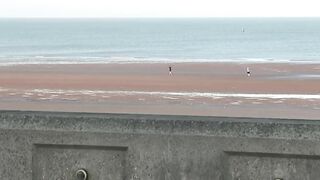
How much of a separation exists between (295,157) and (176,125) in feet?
2.17

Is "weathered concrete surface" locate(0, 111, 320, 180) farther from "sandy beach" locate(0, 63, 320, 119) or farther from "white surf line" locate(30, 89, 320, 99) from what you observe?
"white surf line" locate(30, 89, 320, 99)

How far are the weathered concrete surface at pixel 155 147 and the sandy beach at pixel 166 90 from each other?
20432 millimetres

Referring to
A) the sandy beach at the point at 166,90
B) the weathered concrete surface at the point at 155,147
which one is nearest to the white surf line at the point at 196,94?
the sandy beach at the point at 166,90

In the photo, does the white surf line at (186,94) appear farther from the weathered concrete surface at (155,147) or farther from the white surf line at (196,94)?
the weathered concrete surface at (155,147)

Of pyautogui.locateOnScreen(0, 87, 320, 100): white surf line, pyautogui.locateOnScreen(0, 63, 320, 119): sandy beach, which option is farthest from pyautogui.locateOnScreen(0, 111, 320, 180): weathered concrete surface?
pyautogui.locateOnScreen(0, 87, 320, 100): white surf line

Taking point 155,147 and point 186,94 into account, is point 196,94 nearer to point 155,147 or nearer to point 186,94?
point 186,94

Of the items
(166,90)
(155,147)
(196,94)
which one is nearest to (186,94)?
(196,94)

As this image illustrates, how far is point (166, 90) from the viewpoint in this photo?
3288cm

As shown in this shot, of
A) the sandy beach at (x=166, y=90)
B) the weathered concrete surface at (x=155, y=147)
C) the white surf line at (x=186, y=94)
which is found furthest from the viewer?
the white surf line at (x=186, y=94)

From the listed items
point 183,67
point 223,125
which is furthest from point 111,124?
point 183,67

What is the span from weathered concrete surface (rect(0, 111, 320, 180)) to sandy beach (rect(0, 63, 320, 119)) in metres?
20.4

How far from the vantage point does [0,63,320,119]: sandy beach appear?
2562 cm

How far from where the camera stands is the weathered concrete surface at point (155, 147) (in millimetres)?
3213

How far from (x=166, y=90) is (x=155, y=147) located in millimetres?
29547
